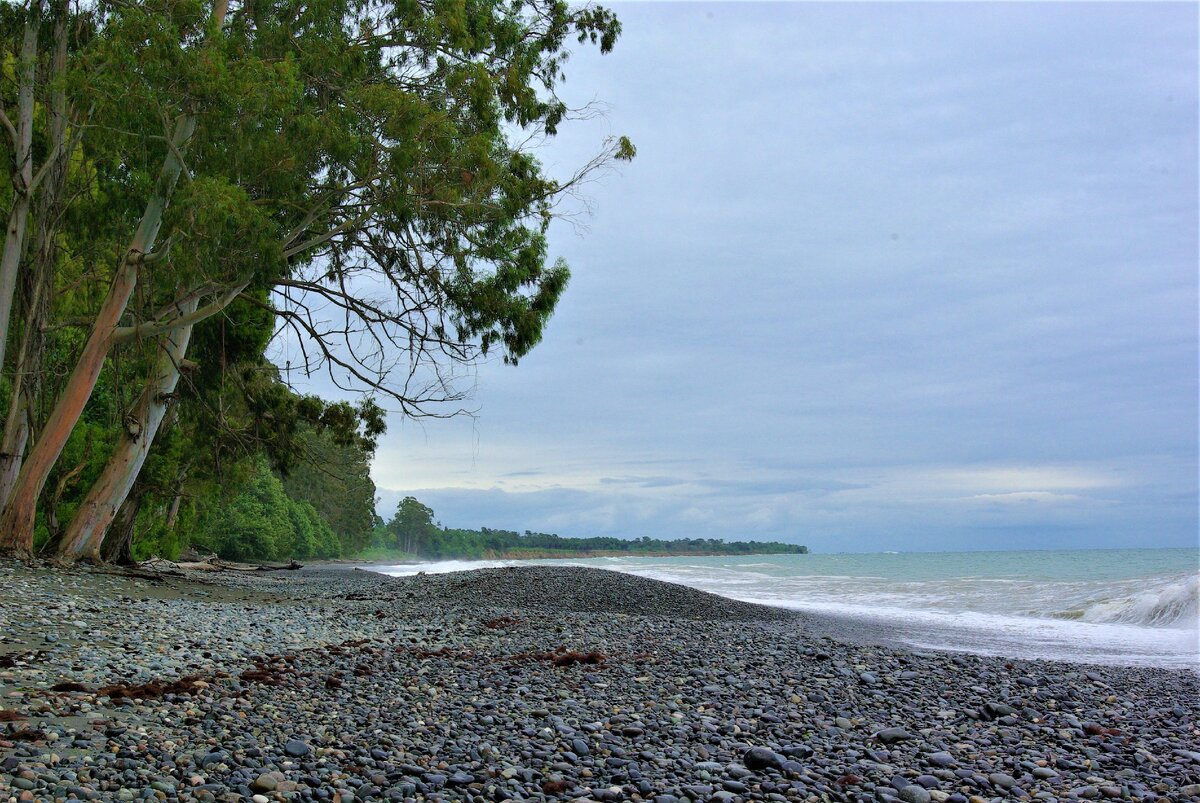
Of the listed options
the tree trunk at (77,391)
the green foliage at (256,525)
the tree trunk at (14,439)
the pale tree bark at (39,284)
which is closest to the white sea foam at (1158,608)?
the tree trunk at (77,391)

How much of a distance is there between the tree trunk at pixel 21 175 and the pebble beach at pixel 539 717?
5.62m

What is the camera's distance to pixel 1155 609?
49.1 feet

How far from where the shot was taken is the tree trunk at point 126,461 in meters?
13.5

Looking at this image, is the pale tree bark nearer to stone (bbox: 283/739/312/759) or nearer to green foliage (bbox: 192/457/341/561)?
stone (bbox: 283/739/312/759)

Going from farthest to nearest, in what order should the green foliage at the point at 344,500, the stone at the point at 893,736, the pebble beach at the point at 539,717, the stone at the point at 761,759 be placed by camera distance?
the green foliage at the point at 344,500, the stone at the point at 893,736, the stone at the point at 761,759, the pebble beach at the point at 539,717

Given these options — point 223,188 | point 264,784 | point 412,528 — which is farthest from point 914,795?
point 412,528

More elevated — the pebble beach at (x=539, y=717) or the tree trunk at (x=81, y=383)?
the tree trunk at (x=81, y=383)

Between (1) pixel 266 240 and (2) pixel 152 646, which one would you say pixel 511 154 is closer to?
(1) pixel 266 240

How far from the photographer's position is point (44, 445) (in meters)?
12.6

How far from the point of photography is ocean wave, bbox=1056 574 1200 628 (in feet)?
47.4

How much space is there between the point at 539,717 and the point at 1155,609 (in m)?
14.3

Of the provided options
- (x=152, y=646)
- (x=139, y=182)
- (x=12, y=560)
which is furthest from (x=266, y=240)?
(x=152, y=646)

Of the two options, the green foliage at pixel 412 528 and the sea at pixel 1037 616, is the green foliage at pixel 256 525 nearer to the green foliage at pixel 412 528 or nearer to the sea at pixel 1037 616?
the sea at pixel 1037 616

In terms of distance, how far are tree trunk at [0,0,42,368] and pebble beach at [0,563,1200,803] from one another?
5621 millimetres
